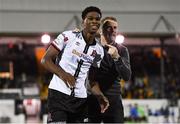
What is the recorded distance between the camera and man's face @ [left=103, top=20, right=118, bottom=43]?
15.6 feet

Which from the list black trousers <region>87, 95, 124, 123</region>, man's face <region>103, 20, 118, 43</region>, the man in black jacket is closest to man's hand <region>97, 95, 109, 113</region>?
the man in black jacket

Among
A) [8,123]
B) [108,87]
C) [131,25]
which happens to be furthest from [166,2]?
[108,87]

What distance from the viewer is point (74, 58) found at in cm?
411

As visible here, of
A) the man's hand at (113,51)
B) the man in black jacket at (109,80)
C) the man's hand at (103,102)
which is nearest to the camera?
the man's hand at (113,51)

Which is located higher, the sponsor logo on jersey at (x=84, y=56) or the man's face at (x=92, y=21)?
the man's face at (x=92, y=21)

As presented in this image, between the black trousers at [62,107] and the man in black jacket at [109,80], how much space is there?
0.51 meters

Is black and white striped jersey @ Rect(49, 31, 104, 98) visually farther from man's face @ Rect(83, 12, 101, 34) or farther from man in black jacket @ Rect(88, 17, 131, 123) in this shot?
man in black jacket @ Rect(88, 17, 131, 123)

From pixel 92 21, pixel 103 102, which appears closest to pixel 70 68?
pixel 92 21

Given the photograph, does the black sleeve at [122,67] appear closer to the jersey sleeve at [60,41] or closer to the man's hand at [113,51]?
the man's hand at [113,51]

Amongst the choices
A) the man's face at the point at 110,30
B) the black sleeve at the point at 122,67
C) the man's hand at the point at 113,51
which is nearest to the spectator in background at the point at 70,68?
the man's hand at the point at 113,51

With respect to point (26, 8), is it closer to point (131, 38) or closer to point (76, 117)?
point (131, 38)

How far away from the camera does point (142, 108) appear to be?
1081 centimetres

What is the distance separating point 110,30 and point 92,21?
72cm

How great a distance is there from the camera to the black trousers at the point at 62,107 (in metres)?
4.05
